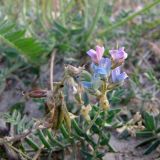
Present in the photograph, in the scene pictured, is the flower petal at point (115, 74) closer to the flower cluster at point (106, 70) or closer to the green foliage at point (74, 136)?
the flower cluster at point (106, 70)

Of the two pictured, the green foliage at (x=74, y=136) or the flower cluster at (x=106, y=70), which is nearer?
the flower cluster at (x=106, y=70)

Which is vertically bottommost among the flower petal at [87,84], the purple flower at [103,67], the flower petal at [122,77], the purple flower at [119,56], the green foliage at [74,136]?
the green foliage at [74,136]

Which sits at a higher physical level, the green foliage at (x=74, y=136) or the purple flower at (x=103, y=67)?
the purple flower at (x=103, y=67)

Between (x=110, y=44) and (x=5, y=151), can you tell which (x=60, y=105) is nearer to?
(x=5, y=151)

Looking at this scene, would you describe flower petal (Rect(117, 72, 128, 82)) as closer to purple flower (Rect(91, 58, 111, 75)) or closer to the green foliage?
purple flower (Rect(91, 58, 111, 75))

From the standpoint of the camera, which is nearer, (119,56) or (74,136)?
(119,56)

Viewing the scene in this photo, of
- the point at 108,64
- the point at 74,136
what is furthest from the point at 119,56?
the point at 74,136

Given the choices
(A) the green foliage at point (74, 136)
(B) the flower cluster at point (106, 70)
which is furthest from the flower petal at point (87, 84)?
(A) the green foliage at point (74, 136)

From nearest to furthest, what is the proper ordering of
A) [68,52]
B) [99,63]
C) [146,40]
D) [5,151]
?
[99,63]
[5,151]
[68,52]
[146,40]

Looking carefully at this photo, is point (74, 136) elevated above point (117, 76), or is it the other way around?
point (117, 76)

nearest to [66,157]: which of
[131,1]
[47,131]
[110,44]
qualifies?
[47,131]

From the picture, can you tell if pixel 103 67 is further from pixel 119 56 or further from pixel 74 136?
pixel 74 136
